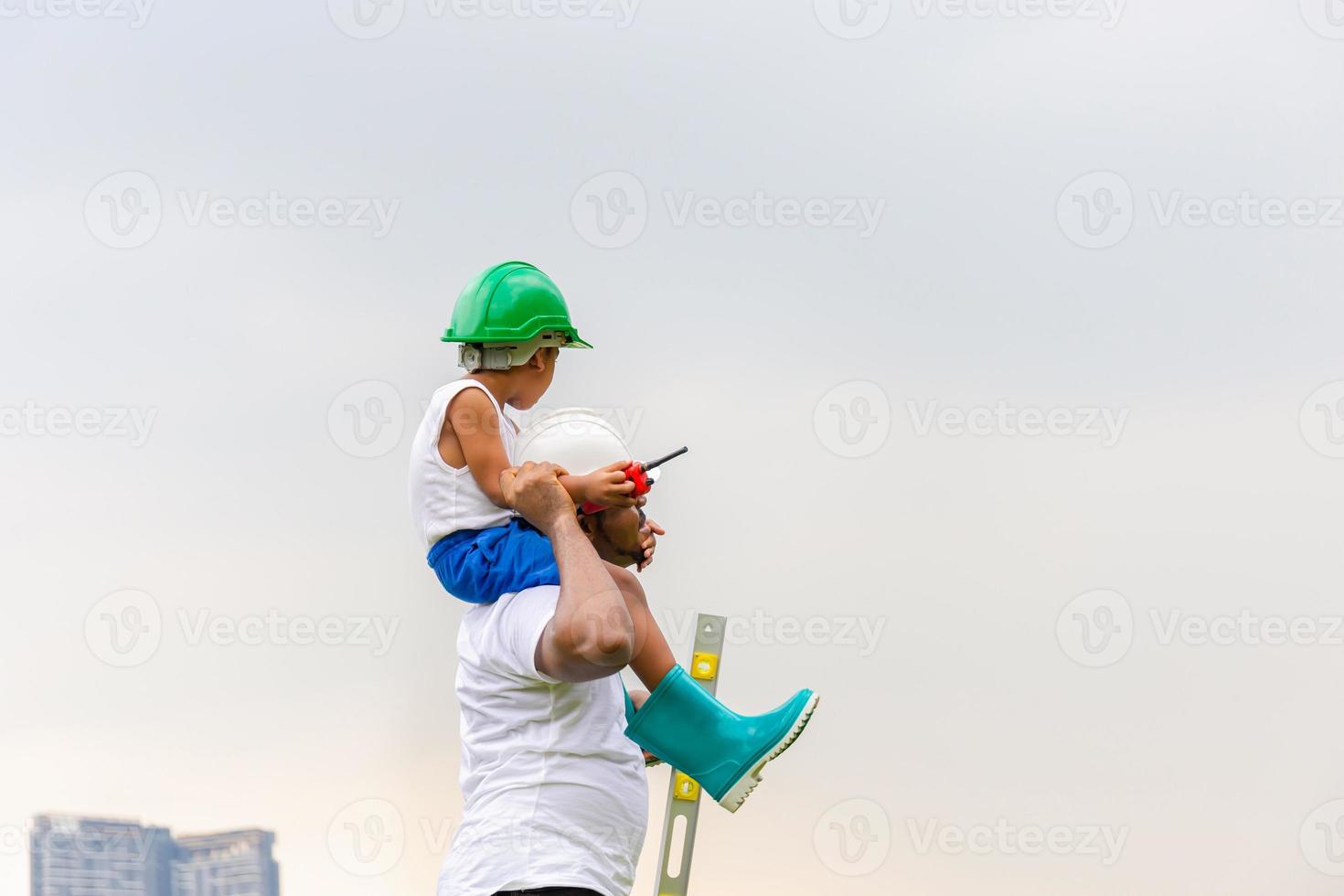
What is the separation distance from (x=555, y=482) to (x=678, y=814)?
1.55 m

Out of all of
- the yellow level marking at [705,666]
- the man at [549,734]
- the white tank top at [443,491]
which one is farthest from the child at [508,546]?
the yellow level marking at [705,666]

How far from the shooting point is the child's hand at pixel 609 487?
3854mm

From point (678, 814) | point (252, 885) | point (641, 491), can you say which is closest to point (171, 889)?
point (252, 885)

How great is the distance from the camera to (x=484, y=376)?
4.24 metres

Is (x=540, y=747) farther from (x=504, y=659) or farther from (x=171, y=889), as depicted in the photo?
(x=171, y=889)

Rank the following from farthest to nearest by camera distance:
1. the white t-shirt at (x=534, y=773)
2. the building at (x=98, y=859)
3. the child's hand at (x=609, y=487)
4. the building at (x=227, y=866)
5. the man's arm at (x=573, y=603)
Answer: the building at (x=98, y=859), the building at (x=227, y=866), the child's hand at (x=609, y=487), the white t-shirt at (x=534, y=773), the man's arm at (x=573, y=603)

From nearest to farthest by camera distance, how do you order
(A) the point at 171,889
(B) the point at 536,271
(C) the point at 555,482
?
1. (C) the point at 555,482
2. (B) the point at 536,271
3. (A) the point at 171,889

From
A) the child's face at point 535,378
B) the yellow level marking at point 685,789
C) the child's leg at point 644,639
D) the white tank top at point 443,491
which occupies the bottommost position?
the yellow level marking at point 685,789

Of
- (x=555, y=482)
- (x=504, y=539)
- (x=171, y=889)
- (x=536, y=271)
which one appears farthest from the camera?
(x=171, y=889)

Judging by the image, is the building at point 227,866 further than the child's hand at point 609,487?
Yes

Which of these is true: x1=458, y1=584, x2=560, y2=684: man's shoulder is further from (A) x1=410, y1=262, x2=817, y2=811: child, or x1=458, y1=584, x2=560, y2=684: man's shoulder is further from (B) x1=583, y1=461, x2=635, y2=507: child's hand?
(B) x1=583, y1=461, x2=635, y2=507: child's hand

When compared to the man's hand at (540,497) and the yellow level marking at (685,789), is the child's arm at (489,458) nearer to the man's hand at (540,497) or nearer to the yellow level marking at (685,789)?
the man's hand at (540,497)

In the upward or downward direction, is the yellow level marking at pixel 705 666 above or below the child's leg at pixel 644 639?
below

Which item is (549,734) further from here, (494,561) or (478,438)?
(478,438)
